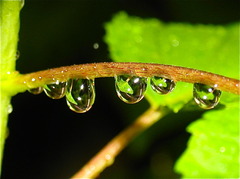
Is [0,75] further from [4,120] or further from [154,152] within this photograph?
[154,152]

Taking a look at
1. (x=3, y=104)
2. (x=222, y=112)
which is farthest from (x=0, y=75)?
(x=222, y=112)

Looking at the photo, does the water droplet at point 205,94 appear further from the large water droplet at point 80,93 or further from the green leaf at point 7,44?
the green leaf at point 7,44

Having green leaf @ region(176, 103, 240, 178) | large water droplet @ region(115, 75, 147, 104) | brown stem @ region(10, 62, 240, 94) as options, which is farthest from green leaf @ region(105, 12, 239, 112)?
brown stem @ region(10, 62, 240, 94)

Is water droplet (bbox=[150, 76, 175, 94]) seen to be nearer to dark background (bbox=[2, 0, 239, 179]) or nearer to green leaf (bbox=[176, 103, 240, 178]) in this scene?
green leaf (bbox=[176, 103, 240, 178])

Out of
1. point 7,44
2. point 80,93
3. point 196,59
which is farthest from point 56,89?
point 196,59

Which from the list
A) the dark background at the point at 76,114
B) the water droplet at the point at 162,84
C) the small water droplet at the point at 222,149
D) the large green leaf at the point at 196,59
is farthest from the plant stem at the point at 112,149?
the dark background at the point at 76,114

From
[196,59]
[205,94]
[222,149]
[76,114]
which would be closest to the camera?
[205,94]

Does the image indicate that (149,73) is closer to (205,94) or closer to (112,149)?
(205,94)
